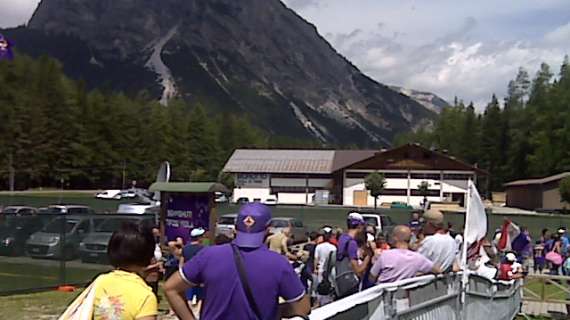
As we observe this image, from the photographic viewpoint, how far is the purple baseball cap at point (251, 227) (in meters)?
4.94

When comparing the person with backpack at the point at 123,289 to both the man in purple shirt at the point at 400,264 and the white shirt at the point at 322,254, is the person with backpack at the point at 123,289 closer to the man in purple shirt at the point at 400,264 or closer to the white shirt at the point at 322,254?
the man in purple shirt at the point at 400,264

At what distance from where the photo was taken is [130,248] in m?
4.39

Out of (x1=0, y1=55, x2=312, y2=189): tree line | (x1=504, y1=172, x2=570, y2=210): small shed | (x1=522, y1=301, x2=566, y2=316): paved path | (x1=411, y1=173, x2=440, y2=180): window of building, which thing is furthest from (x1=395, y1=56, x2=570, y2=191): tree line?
(x1=522, y1=301, x2=566, y2=316): paved path

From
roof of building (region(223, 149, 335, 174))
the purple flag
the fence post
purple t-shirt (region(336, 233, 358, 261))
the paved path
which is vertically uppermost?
roof of building (region(223, 149, 335, 174))

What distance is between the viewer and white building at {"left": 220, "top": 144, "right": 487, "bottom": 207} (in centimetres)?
9719

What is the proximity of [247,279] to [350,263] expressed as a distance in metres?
5.88

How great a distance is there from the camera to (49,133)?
340ft

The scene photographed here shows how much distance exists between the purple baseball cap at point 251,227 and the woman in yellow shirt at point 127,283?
0.61 meters

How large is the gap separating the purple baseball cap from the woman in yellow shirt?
24.1 inches

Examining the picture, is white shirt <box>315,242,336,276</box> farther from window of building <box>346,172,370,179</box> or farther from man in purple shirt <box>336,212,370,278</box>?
window of building <box>346,172,370,179</box>

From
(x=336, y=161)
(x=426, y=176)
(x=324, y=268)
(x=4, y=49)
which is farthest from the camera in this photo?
(x=336, y=161)

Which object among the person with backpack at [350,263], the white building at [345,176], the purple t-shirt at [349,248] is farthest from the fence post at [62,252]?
the white building at [345,176]

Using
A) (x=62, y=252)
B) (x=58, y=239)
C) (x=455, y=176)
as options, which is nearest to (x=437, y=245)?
(x=62, y=252)

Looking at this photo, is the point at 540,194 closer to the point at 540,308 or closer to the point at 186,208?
the point at 540,308
